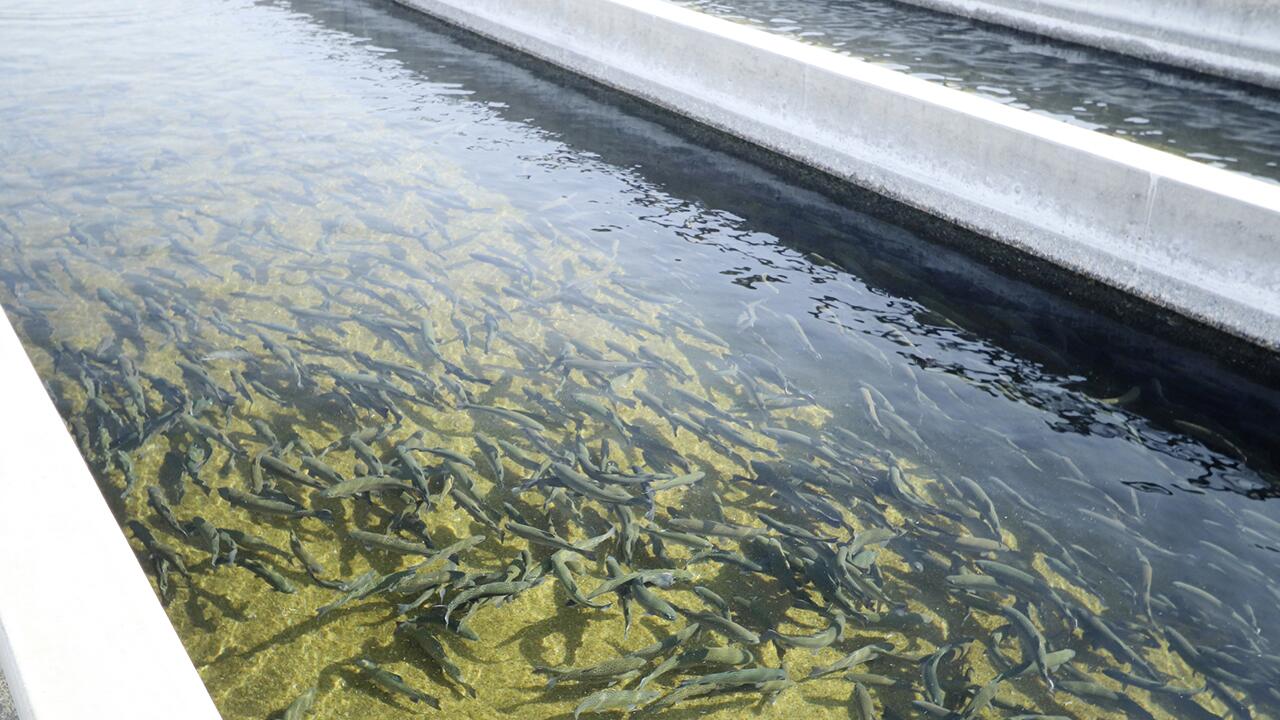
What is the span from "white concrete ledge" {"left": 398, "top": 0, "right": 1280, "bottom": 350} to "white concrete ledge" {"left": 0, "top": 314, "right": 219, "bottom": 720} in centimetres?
660

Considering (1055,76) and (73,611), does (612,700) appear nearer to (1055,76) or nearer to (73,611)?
(73,611)

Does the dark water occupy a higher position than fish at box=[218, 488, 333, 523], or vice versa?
the dark water

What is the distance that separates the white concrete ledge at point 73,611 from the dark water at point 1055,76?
9.32 m

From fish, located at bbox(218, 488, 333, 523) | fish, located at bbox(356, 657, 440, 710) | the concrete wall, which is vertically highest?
the concrete wall

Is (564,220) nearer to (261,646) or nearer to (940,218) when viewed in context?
(940,218)

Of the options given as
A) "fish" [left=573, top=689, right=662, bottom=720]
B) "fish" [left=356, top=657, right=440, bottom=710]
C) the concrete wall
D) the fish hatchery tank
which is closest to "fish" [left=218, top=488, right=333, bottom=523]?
the fish hatchery tank

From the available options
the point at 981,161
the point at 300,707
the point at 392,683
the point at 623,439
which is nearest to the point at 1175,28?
the point at 981,161

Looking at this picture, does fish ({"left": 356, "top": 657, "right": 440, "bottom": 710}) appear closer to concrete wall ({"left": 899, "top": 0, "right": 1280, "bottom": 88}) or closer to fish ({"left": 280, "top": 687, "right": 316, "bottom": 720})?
fish ({"left": 280, "top": 687, "right": 316, "bottom": 720})

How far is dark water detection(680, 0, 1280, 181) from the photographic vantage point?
1045 cm

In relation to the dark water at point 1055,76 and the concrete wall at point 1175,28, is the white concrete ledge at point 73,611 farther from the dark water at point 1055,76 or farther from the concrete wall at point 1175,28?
the concrete wall at point 1175,28

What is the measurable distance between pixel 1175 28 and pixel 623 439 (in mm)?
10337

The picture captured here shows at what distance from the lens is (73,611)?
3.34m

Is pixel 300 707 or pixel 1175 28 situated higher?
pixel 1175 28

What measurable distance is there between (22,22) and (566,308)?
37.4 ft
